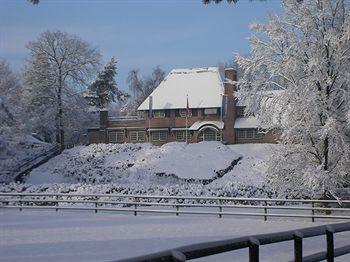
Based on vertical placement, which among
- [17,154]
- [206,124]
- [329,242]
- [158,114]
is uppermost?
[158,114]

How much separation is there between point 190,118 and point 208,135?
3.71 meters

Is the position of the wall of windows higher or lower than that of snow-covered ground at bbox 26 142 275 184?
higher

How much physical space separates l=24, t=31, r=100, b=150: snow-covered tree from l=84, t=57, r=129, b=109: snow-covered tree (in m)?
14.6

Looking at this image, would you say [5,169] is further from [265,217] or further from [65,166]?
[265,217]

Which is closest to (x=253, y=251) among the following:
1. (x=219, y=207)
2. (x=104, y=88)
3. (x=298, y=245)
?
(x=298, y=245)

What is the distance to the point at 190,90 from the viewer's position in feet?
213

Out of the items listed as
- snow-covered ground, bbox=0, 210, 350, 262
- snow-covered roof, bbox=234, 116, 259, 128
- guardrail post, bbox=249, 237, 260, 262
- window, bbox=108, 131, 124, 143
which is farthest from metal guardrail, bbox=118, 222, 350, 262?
window, bbox=108, 131, 124, 143

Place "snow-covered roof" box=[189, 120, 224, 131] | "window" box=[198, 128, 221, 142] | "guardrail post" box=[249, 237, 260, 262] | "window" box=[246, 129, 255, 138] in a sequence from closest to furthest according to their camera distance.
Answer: "guardrail post" box=[249, 237, 260, 262]
"window" box=[246, 129, 255, 138]
"snow-covered roof" box=[189, 120, 224, 131]
"window" box=[198, 128, 221, 142]

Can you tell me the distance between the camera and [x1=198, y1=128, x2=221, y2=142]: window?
5878cm

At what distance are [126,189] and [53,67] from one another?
2660 cm

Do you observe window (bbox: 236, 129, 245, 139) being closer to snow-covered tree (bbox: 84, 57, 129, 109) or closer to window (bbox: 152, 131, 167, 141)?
window (bbox: 152, 131, 167, 141)

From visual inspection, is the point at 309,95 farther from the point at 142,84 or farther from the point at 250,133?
the point at 142,84

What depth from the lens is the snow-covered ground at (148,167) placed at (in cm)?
4344

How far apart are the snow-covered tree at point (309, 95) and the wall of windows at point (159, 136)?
34.5 metres
